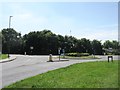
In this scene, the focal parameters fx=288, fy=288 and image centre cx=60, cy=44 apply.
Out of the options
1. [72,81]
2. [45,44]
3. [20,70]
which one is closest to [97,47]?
[45,44]

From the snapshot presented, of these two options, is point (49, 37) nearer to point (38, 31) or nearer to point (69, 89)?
point (38, 31)

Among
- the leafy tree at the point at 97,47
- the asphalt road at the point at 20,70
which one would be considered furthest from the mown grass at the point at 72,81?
the leafy tree at the point at 97,47

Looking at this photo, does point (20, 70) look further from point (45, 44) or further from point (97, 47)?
point (97, 47)

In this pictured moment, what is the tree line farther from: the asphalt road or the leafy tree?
the asphalt road

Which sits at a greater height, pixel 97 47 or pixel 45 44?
pixel 45 44

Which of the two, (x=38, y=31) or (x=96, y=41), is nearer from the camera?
(x=38, y=31)

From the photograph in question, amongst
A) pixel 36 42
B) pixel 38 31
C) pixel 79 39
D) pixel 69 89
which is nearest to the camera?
pixel 69 89

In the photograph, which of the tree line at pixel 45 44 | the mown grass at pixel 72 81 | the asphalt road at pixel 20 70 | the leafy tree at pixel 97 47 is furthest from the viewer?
the leafy tree at pixel 97 47

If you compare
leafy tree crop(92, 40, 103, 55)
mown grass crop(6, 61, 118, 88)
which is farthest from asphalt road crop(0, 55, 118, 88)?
leafy tree crop(92, 40, 103, 55)

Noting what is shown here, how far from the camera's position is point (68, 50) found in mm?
98188

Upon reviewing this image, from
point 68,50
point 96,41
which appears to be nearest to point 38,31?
point 68,50

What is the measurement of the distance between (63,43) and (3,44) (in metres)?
20.4

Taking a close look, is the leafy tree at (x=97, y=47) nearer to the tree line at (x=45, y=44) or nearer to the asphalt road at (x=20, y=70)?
the tree line at (x=45, y=44)

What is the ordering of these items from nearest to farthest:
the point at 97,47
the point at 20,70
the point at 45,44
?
the point at 20,70
the point at 45,44
the point at 97,47
